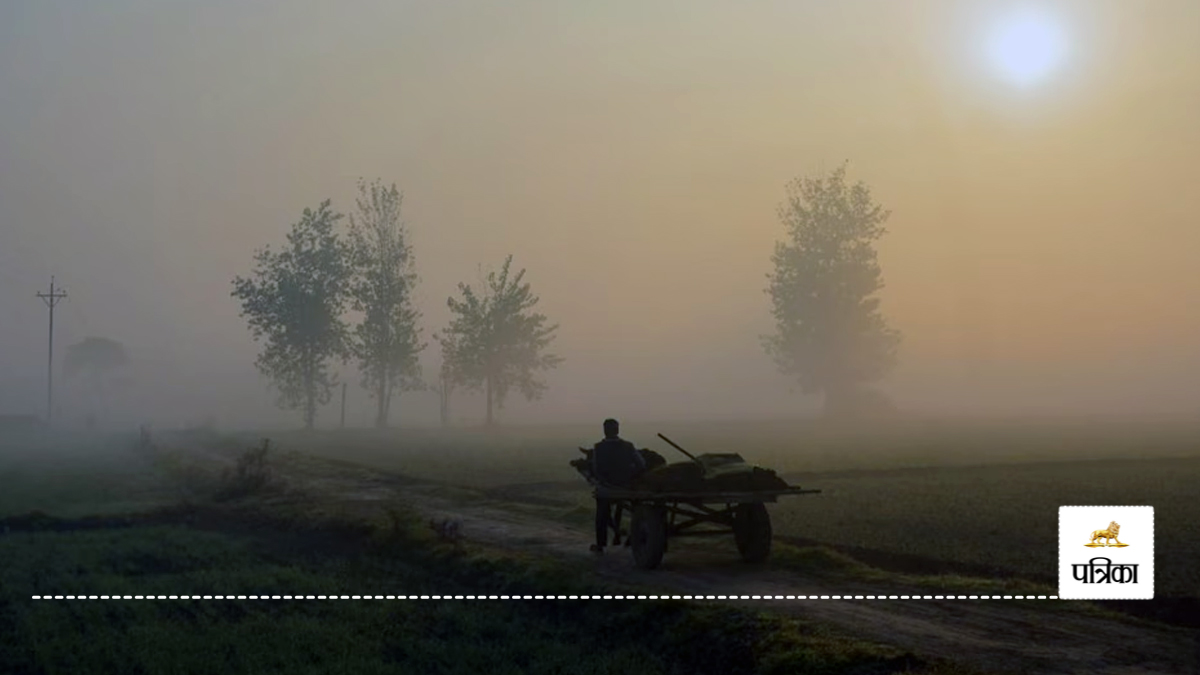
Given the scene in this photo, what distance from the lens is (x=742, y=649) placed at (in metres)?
15.8

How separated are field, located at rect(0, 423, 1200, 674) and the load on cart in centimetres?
58

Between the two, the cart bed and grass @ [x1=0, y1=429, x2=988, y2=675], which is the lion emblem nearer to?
the cart bed

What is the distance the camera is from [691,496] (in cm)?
2044

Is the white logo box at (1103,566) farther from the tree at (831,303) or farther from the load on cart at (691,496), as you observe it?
the tree at (831,303)

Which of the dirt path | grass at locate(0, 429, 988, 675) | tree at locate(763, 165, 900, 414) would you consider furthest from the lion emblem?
tree at locate(763, 165, 900, 414)

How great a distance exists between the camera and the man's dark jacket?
73.5ft

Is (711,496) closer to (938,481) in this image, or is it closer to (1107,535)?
(1107,535)

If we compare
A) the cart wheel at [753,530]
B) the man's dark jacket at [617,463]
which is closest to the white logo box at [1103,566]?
the cart wheel at [753,530]

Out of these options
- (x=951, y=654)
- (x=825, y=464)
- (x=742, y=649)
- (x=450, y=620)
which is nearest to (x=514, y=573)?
(x=450, y=620)

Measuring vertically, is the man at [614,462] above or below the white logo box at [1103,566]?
above

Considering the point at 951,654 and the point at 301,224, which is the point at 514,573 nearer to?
the point at 951,654

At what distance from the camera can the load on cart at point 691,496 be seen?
816 inches

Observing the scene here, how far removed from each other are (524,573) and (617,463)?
265 centimetres

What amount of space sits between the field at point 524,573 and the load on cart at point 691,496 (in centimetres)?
58
